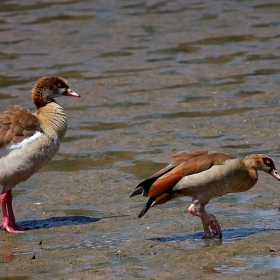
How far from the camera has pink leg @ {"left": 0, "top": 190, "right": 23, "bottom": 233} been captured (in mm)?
9219

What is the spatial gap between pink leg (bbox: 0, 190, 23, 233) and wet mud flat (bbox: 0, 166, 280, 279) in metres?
0.15

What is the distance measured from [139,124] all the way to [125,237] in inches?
199

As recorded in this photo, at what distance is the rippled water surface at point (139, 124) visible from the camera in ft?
26.4

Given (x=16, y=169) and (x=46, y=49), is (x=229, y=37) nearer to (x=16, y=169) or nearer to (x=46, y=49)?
(x=46, y=49)

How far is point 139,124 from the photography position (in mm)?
13602

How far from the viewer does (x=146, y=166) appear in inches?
448

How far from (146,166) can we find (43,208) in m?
1.90

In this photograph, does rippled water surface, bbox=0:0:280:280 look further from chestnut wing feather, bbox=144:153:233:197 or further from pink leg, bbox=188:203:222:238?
chestnut wing feather, bbox=144:153:233:197

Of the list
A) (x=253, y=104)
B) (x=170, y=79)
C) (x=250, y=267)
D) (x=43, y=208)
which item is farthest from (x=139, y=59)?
(x=250, y=267)

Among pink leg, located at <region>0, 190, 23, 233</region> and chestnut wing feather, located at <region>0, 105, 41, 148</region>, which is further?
chestnut wing feather, located at <region>0, 105, 41, 148</region>

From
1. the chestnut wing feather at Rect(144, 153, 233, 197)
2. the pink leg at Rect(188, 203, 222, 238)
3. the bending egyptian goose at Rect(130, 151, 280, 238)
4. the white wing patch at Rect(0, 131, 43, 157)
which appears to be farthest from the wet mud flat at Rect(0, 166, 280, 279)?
the white wing patch at Rect(0, 131, 43, 157)

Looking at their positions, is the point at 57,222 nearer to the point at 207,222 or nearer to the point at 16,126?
the point at 16,126

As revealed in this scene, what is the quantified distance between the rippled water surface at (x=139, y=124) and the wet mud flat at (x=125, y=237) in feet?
0.06

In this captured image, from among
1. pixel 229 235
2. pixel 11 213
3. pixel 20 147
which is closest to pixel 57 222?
pixel 11 213
